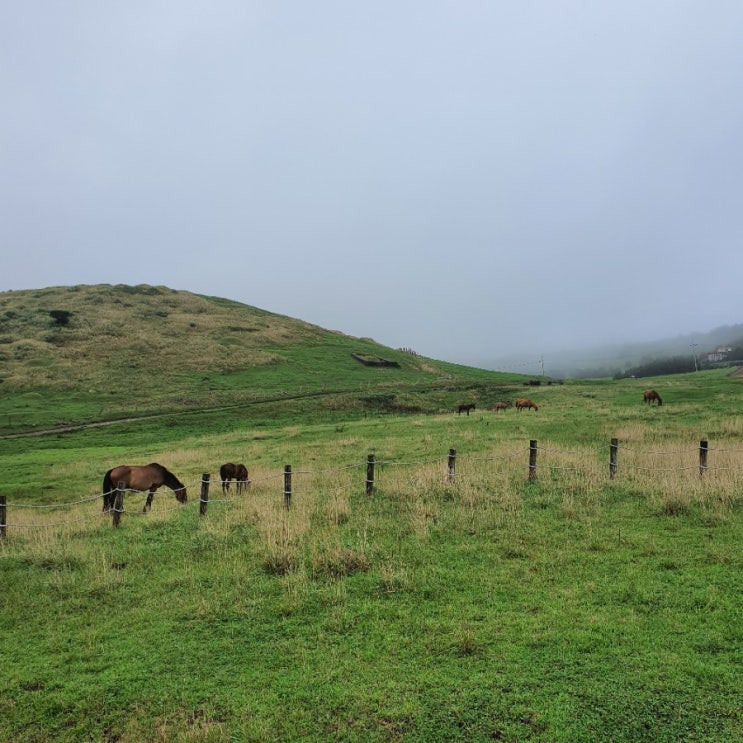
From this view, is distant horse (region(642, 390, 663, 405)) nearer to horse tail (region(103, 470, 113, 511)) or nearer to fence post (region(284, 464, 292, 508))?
fence post (region(284, 464, 292, 508))

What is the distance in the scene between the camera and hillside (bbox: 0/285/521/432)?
52156 millimetres

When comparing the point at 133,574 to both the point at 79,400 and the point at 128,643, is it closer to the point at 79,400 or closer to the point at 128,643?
the point at 128,643

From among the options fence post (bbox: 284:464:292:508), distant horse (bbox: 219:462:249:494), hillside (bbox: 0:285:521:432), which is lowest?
distant horse (bbox: 219:462:249:494)

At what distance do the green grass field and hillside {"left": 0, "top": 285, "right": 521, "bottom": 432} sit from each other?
35.6 meters

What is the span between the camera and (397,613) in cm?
784

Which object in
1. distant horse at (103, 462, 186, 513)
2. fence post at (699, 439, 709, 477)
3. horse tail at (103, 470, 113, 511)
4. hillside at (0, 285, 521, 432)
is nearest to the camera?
fence post at (699, 439, 709, 477)

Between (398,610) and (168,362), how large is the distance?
67.0 m

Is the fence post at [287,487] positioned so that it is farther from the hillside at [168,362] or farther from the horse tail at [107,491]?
the hillside at [168,362]

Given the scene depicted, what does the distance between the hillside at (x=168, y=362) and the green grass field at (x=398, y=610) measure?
35.6 meters

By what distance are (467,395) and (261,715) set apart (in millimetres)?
52782

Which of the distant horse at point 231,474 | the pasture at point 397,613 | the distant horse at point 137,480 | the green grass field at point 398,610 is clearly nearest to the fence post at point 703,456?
the pasture at point 397,613

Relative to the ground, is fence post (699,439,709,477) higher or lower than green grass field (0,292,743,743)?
higher

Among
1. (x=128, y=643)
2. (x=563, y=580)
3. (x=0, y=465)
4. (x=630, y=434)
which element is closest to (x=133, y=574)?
(x=128, y=643)

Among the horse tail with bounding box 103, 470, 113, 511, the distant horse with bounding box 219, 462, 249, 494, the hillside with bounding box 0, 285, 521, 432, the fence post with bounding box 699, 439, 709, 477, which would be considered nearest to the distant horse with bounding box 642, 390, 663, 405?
the hillside with bounding box 0, 285, 521, 432
